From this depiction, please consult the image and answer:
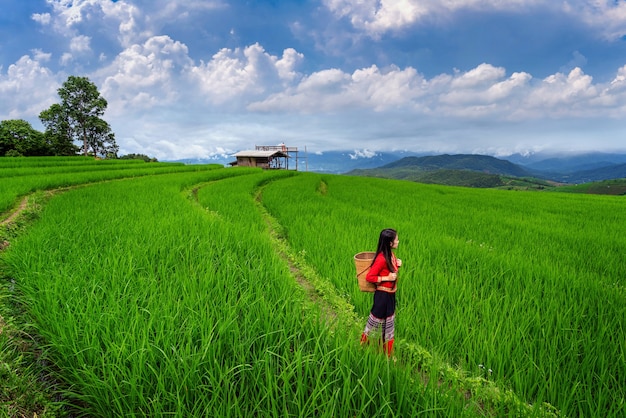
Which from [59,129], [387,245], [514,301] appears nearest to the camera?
[387,245]

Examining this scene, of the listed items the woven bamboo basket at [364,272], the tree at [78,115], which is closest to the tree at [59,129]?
the tree at [78,115]

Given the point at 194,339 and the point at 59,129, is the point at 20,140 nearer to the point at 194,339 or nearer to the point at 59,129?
the point at 59,129

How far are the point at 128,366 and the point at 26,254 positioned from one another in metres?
2.93

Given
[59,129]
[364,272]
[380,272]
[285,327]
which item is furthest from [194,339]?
[59,129]

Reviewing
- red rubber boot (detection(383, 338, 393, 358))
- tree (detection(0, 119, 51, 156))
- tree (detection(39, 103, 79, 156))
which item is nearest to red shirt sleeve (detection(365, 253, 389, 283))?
red rubber boot (detection(383, 338, 393, 358))

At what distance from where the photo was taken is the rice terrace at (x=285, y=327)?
5.44 ft

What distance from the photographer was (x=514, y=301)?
3.23 m

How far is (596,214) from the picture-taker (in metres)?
10.6

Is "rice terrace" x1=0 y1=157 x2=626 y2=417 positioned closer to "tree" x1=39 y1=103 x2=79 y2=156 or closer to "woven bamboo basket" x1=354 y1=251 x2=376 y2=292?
"woven bamboo basket" x1=354 y1=251 x2=376 y2=292

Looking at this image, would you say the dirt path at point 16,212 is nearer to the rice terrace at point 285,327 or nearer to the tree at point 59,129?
the rice terrace at point 285,327

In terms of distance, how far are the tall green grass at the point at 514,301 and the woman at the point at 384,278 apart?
0.72 metres

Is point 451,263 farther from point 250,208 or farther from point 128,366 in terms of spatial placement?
point 250,208

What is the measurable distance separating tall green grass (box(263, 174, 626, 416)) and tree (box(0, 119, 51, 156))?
38.6 meters

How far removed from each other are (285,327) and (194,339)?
2.13ft
